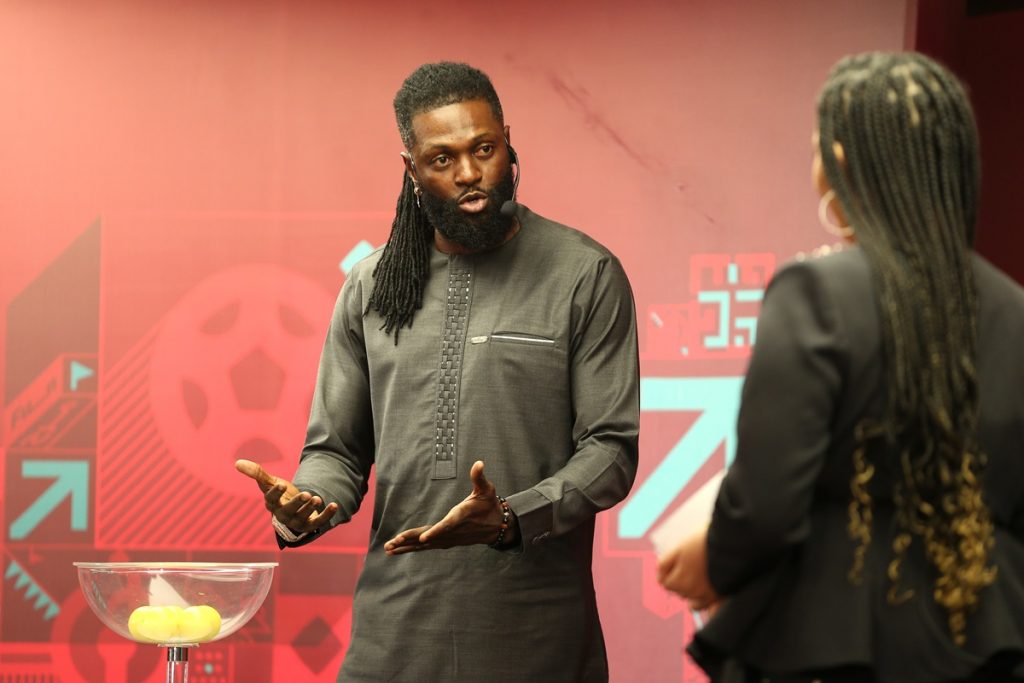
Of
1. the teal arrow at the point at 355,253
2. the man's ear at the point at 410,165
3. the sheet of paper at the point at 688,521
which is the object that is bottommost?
the teal arrow at the point at 355,253

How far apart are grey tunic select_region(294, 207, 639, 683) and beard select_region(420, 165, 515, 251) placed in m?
0.05

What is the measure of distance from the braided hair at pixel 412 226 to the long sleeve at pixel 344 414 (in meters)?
0.08

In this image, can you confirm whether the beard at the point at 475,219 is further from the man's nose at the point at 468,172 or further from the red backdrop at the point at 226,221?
the red backdrop at the point at 226,221

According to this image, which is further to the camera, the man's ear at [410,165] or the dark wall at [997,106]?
the dark wall at [997,106]

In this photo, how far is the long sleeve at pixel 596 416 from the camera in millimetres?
2553

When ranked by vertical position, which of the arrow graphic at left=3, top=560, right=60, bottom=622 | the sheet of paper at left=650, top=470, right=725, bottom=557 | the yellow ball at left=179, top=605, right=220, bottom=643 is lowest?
the arrow graphic at left=3, top=560, right=60, bottom=622

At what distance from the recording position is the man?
105 inches

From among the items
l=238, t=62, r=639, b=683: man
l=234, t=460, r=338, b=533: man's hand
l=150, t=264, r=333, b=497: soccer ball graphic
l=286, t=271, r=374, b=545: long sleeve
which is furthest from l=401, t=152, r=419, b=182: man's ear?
l=150, t=264, r=333, b=497: soccer ball graphic

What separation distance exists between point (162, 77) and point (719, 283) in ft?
6.07

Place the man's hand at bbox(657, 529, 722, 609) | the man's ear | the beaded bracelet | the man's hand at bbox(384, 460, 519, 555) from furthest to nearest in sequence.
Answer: the man's ear → the beaded bracelet → the man's hand at bbox(384, 460, 519, 555) → the man's hand at bbox(657, 529, 722, 609)

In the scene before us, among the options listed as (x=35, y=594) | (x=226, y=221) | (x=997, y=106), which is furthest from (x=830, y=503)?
(x=997, y=106)

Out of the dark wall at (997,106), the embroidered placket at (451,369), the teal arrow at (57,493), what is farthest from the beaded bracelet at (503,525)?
the dark wall at (997,106)

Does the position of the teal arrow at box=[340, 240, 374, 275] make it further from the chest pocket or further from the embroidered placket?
the chest pocket

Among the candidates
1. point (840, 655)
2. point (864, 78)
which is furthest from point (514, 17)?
point (840, 655)
